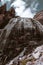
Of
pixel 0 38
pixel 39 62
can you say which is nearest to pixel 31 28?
pixel 0 38

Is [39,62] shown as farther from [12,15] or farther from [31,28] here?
[12,15]

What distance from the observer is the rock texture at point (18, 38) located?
17969 mm

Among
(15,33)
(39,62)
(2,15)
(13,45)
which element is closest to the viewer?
(39,62)

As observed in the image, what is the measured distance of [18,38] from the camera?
19594 mm

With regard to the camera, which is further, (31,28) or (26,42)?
(31,28)

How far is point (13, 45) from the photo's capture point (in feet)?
62.0

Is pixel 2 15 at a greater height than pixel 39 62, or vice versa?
pixel 39 62

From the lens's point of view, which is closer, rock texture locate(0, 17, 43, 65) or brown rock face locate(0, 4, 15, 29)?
rock texture locate(0, 17, 43, 65)

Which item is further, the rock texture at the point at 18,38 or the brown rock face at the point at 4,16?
the brown rock face at the point at 4,16

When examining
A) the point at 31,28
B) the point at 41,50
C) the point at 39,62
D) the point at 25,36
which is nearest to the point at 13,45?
the point at 25,36

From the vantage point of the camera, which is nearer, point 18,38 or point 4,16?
point 18,38

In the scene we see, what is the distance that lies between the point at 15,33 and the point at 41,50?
7.85 meters

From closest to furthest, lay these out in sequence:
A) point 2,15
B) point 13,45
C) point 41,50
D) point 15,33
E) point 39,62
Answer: point 39,62, point 41,50, point 13,45, point 15,33, point 2,15

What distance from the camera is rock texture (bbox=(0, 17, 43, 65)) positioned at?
707 inches
